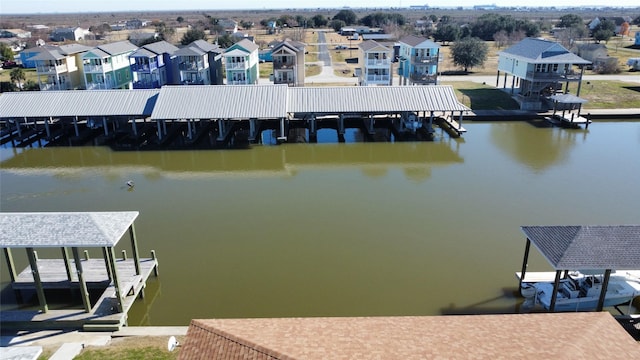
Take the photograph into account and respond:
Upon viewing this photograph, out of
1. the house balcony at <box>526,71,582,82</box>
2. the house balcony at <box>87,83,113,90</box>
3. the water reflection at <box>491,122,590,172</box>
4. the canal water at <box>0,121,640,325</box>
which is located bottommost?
the water reflection at <box>491,122,590,172</box>

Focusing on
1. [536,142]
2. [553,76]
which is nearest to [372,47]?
[553,76]

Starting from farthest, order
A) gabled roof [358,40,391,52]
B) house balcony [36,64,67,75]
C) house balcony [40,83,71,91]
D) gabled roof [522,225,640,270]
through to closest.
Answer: gabled roof [358,40,391,52]
house balcony [40,83,71,91]
house balcony [36,64,67,75]
gabled roof [522,225,640,270]

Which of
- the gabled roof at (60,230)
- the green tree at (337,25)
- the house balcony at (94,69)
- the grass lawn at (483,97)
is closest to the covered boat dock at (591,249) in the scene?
the gabled roof at (60,230)

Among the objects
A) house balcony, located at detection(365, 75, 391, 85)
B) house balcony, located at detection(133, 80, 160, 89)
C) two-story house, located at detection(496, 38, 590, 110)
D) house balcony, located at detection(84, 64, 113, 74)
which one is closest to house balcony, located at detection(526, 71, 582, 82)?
two-story house, located at detection(496, 38, 590, 110)

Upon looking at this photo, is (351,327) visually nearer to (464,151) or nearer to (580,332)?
(580,332)

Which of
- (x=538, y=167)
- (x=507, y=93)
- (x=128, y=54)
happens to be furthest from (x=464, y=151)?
(x=128, y=54)

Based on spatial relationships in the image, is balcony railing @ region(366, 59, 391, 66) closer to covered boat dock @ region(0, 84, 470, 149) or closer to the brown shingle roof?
covered boat dock @ region(0, 84, 470, 149)

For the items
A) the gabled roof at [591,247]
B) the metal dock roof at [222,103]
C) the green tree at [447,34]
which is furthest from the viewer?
the green tree at [447,34]

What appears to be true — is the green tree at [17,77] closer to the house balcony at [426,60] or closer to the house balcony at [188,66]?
the house balcony at [188,66]
